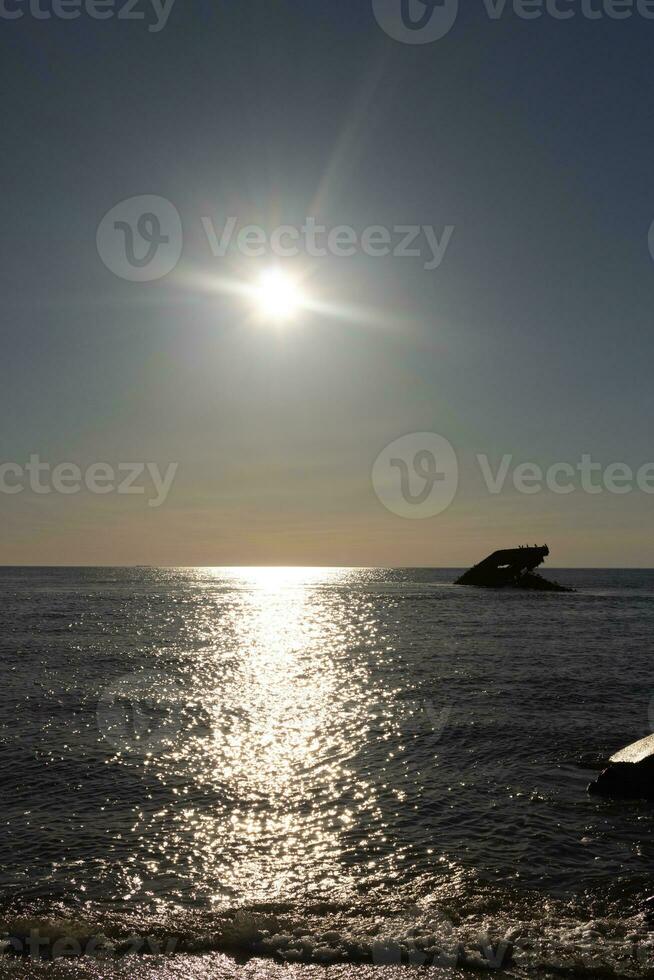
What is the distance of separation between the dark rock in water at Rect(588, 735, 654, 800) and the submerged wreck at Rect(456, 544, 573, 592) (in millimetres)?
90920

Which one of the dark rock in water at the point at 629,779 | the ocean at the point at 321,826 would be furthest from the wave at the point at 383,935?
the dark rock in water at the point at 629,779

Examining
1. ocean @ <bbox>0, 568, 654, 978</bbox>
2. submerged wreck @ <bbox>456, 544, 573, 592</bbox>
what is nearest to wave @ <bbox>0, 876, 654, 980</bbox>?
ocean @ <bbox>0, 568, 654, 978</bbox>

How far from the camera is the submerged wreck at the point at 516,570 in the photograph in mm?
105125

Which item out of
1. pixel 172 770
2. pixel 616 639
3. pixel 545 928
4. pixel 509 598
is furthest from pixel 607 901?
pixel 509 598

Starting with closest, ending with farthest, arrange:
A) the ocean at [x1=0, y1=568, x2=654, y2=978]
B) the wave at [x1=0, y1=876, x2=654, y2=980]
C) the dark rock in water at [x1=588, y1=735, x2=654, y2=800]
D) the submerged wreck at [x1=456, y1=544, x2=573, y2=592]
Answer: the wave at [x1=0, y1=876, x2=654, y2=980], the ocean at [x1=0, y1=568, x2=654, y2=978], the dark rock in water at [x1=588, y1=735, x2=654, y2=800], the submerged wreck at [x1=456, y1=544, x2=573, y2=592]

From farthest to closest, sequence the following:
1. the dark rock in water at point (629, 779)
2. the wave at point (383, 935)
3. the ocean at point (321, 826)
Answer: the dark rock in water at point (629, 779)
the ocean at point (321, 826)
the wave at point (383, 935)

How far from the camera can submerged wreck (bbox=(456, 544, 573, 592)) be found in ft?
345

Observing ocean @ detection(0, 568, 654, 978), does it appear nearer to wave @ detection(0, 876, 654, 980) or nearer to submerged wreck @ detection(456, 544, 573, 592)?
wave @ detection(0, 876, 654, 980)

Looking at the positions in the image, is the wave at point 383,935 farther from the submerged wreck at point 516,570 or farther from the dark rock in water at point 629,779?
the submerged wreck at point 516,570

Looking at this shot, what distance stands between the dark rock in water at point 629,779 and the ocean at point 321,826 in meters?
0.49

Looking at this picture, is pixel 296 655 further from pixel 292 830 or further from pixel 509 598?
pixel 509 598

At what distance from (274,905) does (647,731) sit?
14.9 metres

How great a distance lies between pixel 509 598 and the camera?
87562mm

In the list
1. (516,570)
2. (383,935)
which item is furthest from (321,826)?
(516,570)
